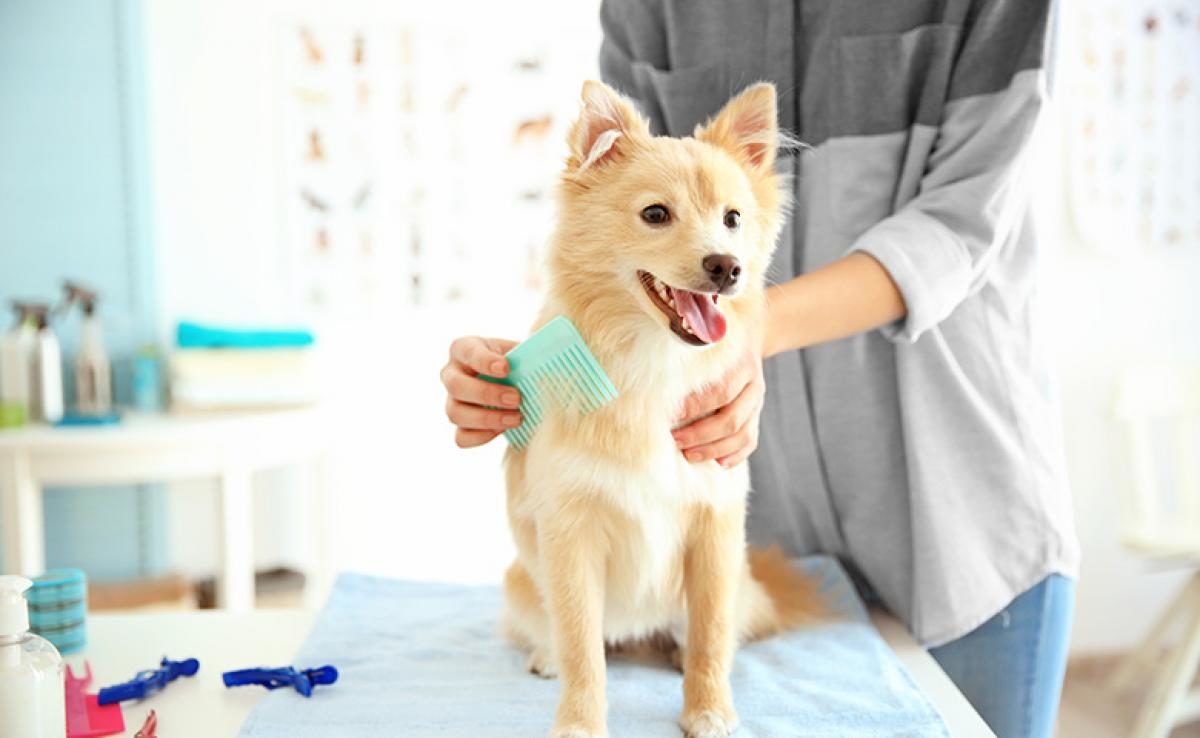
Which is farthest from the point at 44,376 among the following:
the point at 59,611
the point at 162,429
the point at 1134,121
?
the point at 1134,121

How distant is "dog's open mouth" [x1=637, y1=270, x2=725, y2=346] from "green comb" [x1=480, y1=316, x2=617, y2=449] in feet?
0.28

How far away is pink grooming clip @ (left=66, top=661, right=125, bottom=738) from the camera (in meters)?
0.92

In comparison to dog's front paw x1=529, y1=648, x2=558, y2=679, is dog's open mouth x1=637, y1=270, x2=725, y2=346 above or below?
above

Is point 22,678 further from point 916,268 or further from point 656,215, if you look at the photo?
point 916,268

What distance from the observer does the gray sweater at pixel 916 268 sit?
1113 mm

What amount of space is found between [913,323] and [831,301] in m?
0.10

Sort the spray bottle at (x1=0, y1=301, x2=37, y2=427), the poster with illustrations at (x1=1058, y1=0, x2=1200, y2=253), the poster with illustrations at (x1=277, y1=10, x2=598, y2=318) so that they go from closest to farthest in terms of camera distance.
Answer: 1. the spray bottle at (x1=0, y1=301, x2=37, y2=427)
2. the poster with illustrations at (x1=277, y1=10, x2=598, y2=318)
3. the poster with illustrations at (x1=1058, y1=0, x2=1200, y2=253)

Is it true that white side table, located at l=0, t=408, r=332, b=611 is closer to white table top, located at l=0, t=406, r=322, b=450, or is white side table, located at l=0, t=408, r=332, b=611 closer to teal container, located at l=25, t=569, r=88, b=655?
white table top, located at l=0, t=406, r=322, b=450

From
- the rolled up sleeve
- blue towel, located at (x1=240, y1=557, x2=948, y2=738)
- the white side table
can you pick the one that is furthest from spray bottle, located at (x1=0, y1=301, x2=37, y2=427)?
the rolled up sleeve

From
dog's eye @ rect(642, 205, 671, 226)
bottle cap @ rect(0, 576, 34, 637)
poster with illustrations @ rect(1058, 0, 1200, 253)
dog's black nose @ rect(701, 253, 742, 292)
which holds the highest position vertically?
poster with illustrations @ rect(1058, 0, 1200, 253)

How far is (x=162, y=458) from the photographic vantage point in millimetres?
2416

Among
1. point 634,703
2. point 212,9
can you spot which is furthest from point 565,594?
point 212,9

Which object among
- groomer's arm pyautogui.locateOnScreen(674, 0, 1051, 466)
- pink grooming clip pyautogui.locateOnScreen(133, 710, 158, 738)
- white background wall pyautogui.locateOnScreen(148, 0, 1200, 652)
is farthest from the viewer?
white background wall pyautogui.locateOnScreen(148, 0, 1200, 652)

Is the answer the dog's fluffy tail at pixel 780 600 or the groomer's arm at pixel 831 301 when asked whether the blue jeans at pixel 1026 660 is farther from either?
the groomer's arm at pixel 831 301
